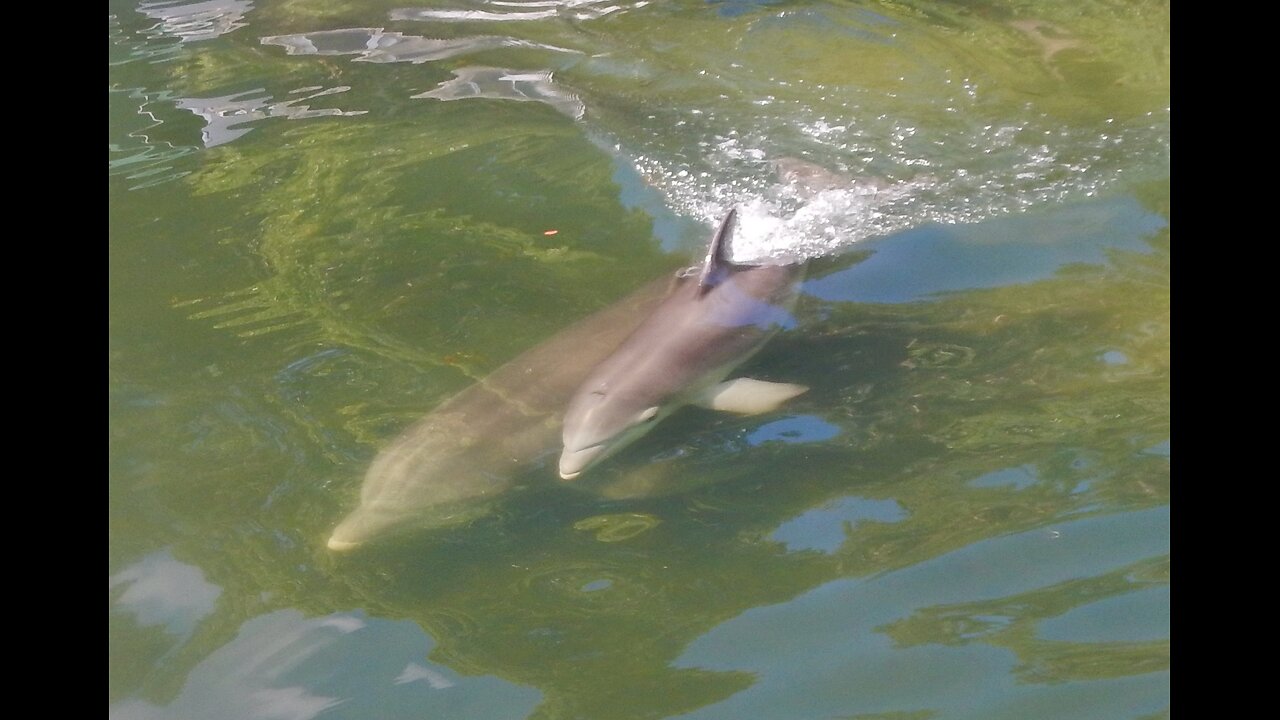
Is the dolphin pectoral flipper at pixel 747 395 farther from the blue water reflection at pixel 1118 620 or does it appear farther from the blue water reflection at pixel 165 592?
the blue water reflection at pixel 165 592

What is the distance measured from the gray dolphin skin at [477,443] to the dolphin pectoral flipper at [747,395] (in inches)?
24.0

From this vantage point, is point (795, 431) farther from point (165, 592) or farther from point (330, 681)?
point (165, 592)

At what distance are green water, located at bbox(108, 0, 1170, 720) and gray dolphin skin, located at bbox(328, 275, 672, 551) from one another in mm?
118

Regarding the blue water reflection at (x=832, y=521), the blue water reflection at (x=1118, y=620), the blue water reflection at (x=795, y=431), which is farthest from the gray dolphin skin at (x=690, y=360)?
the blue water reflection at (x=1118, y=620)

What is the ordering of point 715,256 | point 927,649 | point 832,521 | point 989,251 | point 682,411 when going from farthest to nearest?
point 989,251, point 715,256, point 682,411, point 832,521, point 927,649

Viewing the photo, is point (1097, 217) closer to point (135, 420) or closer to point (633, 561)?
point (633, 561)

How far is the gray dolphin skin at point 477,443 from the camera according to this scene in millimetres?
4918

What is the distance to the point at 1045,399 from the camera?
17.5 feet

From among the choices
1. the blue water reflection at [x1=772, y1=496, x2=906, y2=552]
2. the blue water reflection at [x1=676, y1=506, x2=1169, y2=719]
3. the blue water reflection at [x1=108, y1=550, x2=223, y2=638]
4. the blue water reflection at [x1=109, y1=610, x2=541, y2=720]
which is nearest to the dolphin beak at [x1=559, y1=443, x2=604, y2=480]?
the blue water reflection at [x1=772, y1=496, x2=906, y2=552]

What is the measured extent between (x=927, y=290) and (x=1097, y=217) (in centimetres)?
130

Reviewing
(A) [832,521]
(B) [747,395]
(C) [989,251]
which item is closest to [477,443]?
(B) [747,395]

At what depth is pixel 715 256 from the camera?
6199mm

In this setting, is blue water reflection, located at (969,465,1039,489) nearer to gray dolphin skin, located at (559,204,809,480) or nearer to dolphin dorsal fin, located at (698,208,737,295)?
gray dolphin skin, located at (559,204,809,480)

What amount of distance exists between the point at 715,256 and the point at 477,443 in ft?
5.89
